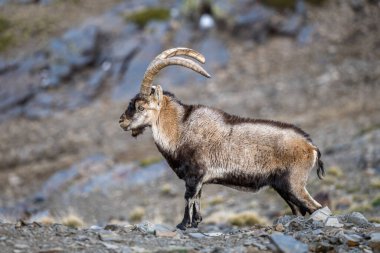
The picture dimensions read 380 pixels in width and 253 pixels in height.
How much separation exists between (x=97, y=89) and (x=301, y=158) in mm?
25939

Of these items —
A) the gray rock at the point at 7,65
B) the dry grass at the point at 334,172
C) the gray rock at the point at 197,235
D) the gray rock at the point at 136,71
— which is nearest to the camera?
the gray rock at the point at 197,235

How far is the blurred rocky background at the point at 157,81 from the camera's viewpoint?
2219 centimetres

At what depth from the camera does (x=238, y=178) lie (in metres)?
9.63

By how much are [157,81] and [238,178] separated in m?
24.1

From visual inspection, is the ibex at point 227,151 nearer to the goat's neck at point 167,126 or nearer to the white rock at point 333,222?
the goat's neck at point 167,126

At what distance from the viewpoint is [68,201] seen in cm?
2220

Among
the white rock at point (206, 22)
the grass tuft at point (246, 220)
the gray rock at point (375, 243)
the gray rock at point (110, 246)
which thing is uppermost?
the white rock at point (206, 22)

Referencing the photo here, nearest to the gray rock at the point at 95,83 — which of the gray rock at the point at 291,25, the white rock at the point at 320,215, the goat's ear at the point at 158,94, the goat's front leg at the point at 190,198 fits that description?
the gray rock at the point at 291,25

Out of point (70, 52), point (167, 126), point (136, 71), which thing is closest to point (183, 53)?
point (167, 126)

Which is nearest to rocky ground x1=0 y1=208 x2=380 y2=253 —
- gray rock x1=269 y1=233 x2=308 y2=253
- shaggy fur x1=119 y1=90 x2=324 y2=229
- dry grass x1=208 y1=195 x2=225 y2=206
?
gray rock x1=269 y1=233 x2=308 y2=253

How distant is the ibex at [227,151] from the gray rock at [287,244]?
7.09 ft

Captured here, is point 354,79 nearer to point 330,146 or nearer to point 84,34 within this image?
point 330,146

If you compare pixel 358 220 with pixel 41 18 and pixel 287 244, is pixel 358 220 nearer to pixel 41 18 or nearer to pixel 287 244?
pixel 287 244

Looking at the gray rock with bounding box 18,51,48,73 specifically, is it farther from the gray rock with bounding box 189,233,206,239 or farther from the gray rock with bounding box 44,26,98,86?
the gray rock with bounding box 189,233,206,239
